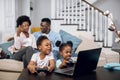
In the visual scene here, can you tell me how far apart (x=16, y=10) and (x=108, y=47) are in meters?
2.42

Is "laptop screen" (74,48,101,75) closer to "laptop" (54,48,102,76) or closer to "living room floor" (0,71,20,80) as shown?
"laptop" (54,48,102,76)

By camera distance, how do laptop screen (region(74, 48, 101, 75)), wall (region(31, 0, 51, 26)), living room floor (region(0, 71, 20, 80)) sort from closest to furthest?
laptop screen (region(74, 48, 101, 75))
living room floor (region(0, 71, 20, 80))
wall (region(31, 0, 51, 26))

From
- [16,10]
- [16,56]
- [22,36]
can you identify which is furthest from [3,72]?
[16,10]

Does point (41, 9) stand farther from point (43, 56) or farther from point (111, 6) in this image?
point (43, 56)

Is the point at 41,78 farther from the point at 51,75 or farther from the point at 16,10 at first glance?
the point at 16,10

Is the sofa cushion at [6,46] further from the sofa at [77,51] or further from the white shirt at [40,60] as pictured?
the white shirt at [40,60]

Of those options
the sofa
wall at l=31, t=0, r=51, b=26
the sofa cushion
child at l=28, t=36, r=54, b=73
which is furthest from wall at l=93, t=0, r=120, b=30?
child at l=28, t=36, r=54, b=73

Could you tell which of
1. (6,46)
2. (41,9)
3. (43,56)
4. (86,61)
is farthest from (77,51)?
(41,9)

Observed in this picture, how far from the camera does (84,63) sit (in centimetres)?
188

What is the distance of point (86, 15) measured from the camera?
6035 mm

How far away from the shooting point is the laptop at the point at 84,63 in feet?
5.90

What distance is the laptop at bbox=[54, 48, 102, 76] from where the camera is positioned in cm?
180

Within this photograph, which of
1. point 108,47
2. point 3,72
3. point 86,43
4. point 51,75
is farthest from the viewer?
point 108,47

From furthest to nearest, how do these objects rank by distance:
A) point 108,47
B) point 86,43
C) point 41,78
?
point 108,47 < point 86,43 < point 41,78
